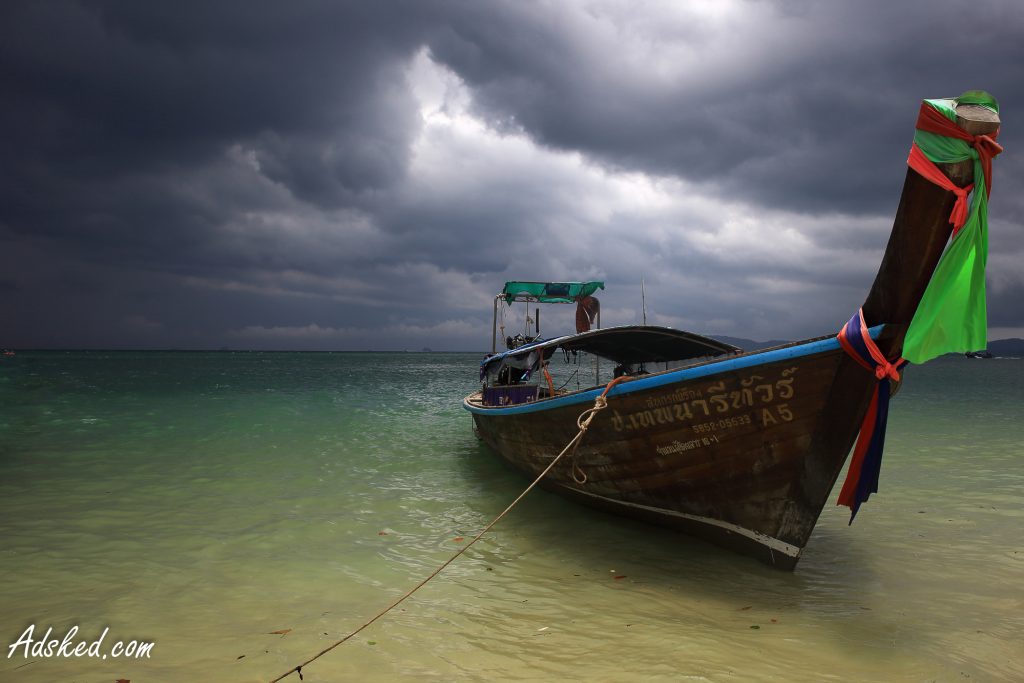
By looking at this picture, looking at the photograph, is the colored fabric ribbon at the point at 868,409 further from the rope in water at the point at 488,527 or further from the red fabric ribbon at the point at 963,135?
the rope in water at the point at 488,527

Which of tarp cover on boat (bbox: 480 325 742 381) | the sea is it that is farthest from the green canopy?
the sea

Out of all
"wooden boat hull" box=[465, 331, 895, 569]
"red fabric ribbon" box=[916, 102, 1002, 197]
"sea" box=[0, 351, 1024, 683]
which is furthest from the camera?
"wooden boat hull" box=[465, 331, 895, 569]

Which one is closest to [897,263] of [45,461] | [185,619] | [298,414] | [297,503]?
[185,619]

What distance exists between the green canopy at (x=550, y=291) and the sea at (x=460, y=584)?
4.95 meters

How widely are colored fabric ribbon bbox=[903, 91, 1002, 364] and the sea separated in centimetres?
237

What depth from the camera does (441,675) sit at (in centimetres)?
386

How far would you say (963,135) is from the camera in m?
3.71

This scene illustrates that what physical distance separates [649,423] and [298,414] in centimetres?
1810

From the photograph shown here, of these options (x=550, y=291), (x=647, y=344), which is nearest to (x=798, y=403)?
(x=647, y=344)

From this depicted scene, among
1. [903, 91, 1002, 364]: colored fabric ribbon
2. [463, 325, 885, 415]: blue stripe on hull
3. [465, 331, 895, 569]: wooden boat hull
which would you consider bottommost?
[465, 331, 895, 569]: wooden boat hull

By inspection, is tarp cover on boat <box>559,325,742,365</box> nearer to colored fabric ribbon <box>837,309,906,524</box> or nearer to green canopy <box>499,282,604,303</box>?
colored fabric ribbon <box>837,309,906,524</box>

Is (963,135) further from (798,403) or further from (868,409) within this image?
(798,403)

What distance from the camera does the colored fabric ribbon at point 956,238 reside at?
12.3 ft

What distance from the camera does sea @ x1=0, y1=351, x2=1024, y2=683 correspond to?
402cm
